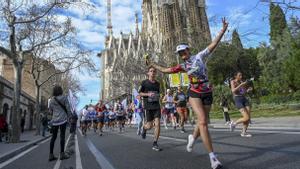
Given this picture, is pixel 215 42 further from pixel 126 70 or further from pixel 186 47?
pixel 126 70

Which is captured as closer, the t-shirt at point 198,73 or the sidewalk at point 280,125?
the t-shirt at point 198,73

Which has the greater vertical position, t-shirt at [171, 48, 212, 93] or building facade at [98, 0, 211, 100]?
building facade at [98, 0, 211, 100]

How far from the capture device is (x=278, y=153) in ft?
19.7

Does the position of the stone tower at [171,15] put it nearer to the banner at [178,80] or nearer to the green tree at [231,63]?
the green tree at [231,63]

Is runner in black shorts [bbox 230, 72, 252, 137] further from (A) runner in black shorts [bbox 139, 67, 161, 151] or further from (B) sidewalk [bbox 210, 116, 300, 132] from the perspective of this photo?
(B) sidewalk [bbox 210, 116, 300, 132]

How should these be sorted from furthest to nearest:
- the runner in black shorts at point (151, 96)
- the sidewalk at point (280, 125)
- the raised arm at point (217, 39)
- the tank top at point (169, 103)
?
the tank top at point (169, 103) → the sidewalk at point (280, 125) → the runner in black shorts at point (151, 96) → the raised arm at point (217, 39)

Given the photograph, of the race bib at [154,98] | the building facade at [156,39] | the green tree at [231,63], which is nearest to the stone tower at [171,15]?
the building facade at [156,39]

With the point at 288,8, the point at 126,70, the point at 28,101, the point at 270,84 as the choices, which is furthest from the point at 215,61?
the point at 288,8

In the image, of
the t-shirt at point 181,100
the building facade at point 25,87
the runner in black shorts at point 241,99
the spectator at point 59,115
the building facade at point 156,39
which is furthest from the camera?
the building facade at point 156,39

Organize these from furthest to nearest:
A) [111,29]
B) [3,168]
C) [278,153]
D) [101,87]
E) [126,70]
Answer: [111,29]
[101,87]
[126,70]
[3,168]
[278,153]

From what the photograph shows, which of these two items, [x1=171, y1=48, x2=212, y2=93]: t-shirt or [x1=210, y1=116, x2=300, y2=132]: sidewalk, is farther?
[x1=210, y1=116, x2=300, y2=132]: sidewalk

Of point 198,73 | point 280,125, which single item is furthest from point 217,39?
point 280,125

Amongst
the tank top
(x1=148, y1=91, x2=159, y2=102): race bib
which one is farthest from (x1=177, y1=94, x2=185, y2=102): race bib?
(x1=148, y1=91, x2=159, y2=102): race bib

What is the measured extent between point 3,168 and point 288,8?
44.1ft
